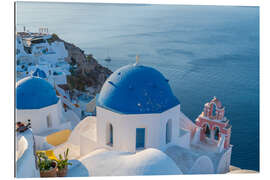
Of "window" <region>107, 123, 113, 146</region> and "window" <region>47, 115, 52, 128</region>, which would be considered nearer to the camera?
"window" <region>107, 123, 113, 146</region>

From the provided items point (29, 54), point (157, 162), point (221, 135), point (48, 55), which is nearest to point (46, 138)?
point (157, 162)

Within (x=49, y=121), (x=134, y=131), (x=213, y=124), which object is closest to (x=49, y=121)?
(x=49, y=121)

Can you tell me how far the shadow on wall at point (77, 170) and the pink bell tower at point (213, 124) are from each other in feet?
11.4

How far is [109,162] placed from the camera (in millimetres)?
4867

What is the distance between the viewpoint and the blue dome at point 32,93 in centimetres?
697

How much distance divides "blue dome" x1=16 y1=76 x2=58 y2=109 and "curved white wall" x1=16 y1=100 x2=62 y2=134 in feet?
0.43

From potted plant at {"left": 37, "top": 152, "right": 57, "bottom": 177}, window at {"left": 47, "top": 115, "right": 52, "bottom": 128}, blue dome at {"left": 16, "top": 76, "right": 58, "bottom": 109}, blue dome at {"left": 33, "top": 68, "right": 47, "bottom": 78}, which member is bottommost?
potted plant at {"left": 37, "top": 152, "right": 57, "bottom": 177}

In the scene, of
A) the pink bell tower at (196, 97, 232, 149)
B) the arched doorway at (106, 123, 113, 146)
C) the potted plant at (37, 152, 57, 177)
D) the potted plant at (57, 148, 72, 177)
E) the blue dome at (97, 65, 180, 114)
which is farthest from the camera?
the pink bell tower at (196, 97, 232, 149)

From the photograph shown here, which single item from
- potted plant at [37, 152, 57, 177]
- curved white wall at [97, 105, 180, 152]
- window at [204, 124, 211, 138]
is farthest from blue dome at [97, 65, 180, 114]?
window at [204, 124, 211, 138]

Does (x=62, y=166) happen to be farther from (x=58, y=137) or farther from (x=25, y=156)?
(x=58, y=137)

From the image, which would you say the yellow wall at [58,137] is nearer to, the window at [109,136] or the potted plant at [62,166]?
the window at [109,136]

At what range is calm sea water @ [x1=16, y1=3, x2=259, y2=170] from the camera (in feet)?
18.2

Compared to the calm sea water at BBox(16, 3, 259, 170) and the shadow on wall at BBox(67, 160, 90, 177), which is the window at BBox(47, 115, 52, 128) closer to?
the calm sea water at BBox(16, 3, 259, 170)

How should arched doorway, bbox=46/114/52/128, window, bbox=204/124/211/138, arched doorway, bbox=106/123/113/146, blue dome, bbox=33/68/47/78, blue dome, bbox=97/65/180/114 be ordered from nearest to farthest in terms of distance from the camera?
1. blue dome, bbox=97/65/180/114
2. arched doorway, bbox=106/123/113/146
3. window, bbox=204/124/211/138
4. arched doorway, bbox=46/114/52/128
5. blue dome, bbox=33/68/47/78
